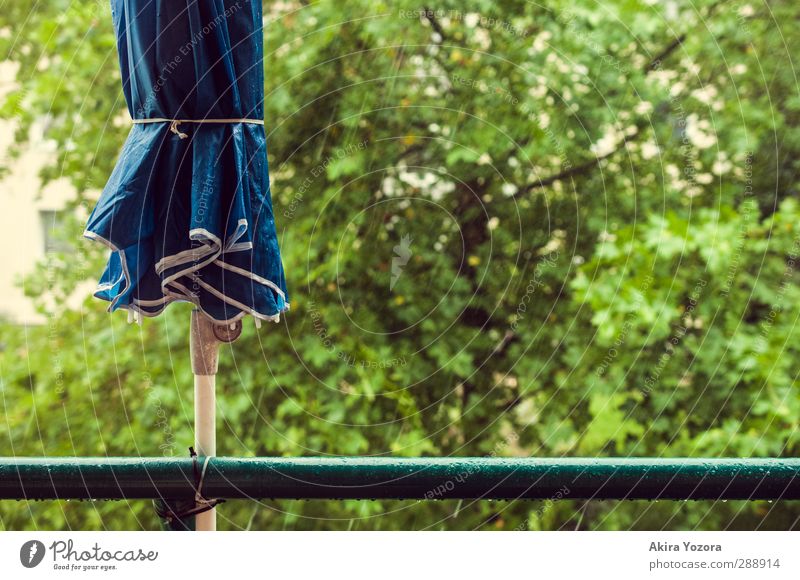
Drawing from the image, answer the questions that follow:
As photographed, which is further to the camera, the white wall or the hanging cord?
the white wall

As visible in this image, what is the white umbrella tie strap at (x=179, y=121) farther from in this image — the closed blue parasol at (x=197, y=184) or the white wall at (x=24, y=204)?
the white wall at (x=24, y=204)

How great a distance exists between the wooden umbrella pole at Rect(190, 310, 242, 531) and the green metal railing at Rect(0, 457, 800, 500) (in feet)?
0.28

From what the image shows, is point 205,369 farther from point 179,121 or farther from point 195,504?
point 179,121

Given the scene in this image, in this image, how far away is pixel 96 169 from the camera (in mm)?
1764

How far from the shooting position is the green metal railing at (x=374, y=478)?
84cm

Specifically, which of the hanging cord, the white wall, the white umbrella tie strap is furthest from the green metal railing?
the white wall

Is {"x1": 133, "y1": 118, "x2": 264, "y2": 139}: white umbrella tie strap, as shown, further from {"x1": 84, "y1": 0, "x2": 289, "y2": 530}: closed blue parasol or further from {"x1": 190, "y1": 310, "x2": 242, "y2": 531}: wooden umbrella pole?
{"x1": 190, "y1": 310, "x2": 242, "y2": 531}: wooden umbrella pole

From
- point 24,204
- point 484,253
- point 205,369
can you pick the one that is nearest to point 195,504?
point 205,369

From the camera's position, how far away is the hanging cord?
0.86m

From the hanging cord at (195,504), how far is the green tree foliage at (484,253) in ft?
2.71

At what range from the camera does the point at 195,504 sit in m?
0.88

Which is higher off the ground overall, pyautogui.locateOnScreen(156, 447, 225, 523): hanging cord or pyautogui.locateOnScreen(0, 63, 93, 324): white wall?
pyautogui.locateOnScreen(0, 63, 93, 324): white wall

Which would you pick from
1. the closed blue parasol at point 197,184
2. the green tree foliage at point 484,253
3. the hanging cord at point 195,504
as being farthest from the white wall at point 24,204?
the hanging cord at point 195,504

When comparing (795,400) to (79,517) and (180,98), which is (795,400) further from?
(79,517)
